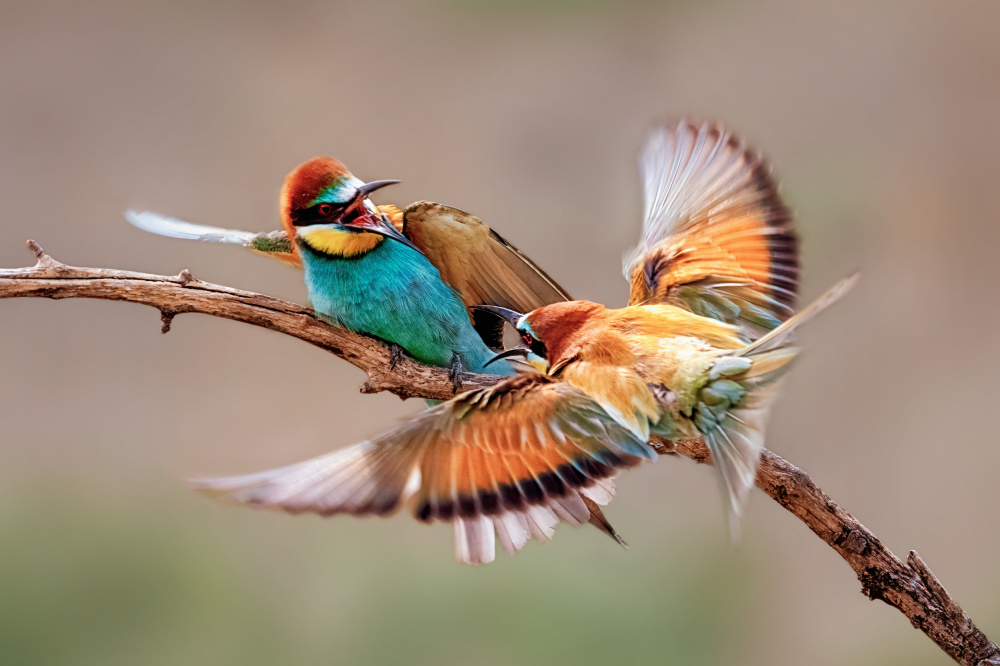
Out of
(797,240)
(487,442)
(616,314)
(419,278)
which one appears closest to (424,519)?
(487,442)

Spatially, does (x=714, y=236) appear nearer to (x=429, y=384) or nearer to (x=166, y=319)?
(x=429, y=384)

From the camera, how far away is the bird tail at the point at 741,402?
26.3 inches

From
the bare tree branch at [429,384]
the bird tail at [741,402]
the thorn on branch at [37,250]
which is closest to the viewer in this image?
the bird tail at [741,402]

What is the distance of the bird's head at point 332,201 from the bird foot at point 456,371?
13 centimetres

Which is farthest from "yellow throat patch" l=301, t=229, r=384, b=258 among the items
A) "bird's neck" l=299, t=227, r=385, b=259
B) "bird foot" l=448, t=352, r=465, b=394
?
"bird foot" l=448, t=352, r=465, b=394

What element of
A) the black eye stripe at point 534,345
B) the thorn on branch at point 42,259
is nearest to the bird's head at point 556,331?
the black eye stripe at point 534,345

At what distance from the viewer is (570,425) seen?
28.2 inches

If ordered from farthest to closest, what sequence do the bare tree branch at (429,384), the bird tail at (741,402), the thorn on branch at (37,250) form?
the thorn on branch at (37,250) → the bare tree branch at (429,384) → the bird tail at (741,402)

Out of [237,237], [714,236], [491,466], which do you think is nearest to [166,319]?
[237,237]

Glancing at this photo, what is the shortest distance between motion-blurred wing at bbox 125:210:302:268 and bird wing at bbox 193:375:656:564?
0.32 meters

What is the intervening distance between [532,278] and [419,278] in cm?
15

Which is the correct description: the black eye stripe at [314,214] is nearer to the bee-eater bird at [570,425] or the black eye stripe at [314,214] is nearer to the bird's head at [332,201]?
the bird's head at [332,201]

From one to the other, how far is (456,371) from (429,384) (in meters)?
0.03

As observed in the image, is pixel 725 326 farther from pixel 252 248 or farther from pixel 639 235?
pixel 252 248
